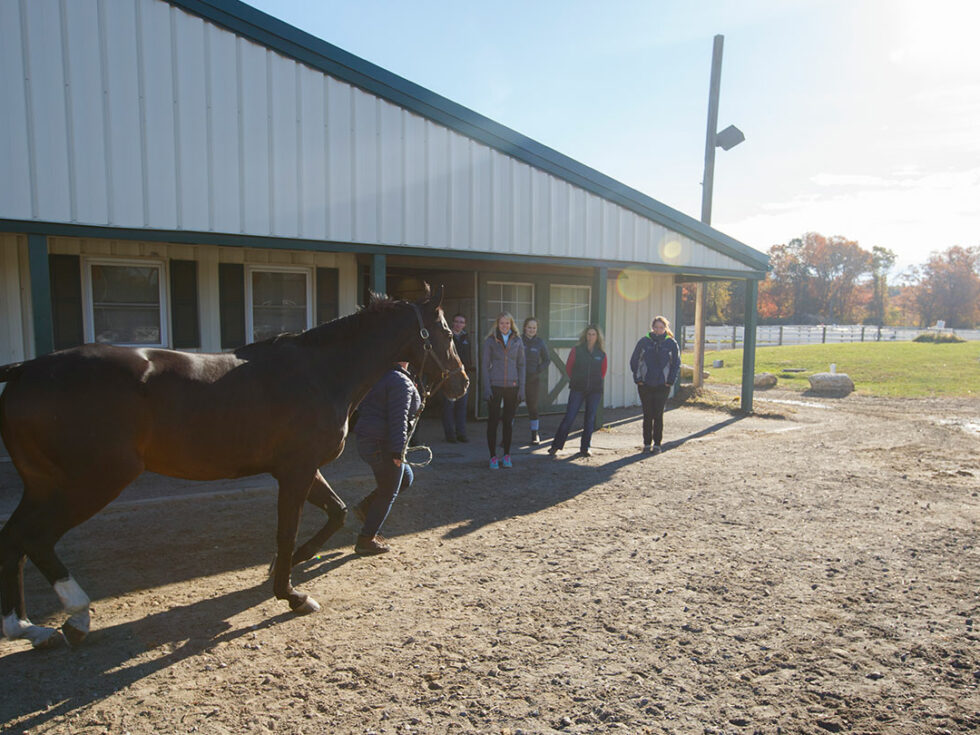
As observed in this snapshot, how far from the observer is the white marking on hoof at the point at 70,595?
3.16 m

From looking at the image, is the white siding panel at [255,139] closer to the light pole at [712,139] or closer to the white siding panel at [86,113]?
the white siding panel at [86,113]

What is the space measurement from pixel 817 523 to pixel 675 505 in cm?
123

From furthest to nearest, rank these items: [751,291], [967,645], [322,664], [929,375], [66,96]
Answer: [929,375] → [751,291] → [66,96] → [967,645] → [322,664]

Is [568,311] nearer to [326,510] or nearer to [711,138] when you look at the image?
[711,138]

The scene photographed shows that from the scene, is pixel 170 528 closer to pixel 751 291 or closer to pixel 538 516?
pixel 538 516

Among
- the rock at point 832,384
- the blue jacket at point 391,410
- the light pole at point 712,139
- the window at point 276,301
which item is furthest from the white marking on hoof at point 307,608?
the rock at point 832,384

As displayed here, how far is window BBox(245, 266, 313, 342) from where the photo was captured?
8.90 metres

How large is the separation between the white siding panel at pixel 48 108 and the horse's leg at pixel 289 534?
14.4ft

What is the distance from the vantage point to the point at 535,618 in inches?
142

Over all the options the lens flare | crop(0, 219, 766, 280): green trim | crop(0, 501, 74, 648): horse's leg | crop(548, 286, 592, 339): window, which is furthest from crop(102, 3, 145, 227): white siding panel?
the lens flare

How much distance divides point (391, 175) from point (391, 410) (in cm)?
431

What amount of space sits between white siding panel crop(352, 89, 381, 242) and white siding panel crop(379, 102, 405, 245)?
0.23ft

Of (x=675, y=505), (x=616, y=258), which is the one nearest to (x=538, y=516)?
(x=675, y=505)

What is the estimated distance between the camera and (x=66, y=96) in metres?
6.07
